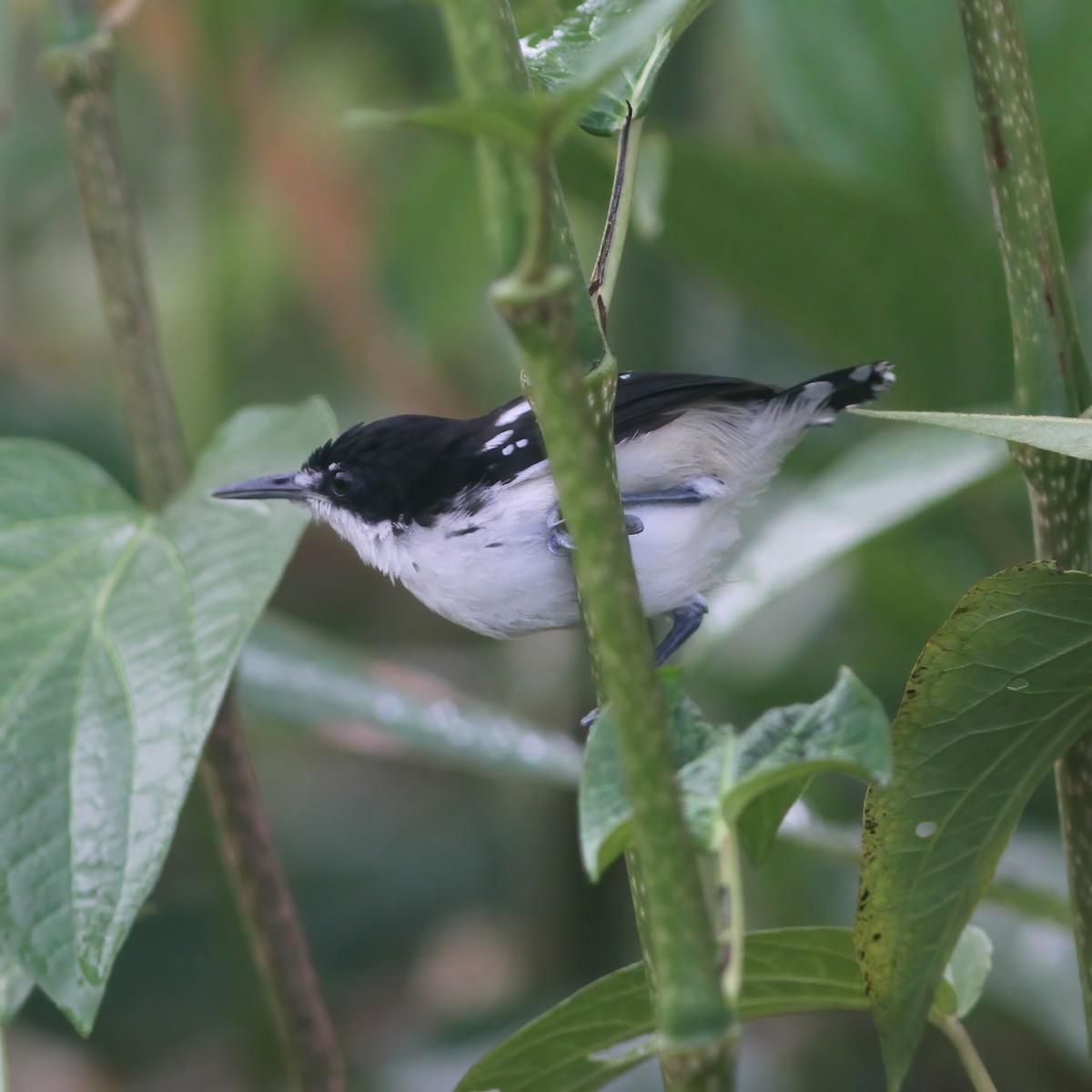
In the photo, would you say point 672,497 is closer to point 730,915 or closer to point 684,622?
point 684,622

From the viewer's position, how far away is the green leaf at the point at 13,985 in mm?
1346

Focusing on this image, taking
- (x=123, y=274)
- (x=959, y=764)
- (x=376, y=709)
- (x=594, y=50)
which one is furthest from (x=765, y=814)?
(x=376, y=709)

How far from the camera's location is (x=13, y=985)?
1.38 m

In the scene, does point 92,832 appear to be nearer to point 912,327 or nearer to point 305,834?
point 912,327

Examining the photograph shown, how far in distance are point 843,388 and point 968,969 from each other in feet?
2.88

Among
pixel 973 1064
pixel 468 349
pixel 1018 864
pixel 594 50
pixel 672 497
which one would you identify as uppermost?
pixel 594 50

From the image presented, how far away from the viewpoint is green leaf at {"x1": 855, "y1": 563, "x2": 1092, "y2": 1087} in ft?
3.21

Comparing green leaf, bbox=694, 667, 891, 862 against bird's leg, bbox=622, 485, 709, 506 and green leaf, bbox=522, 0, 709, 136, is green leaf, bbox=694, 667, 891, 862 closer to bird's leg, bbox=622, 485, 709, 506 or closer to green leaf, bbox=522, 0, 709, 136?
green leaf, bbox=522, 0, 709, 136

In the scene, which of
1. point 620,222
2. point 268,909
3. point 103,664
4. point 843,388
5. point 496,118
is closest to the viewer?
point 496,118

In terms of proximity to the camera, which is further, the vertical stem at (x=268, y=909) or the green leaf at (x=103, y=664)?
the vertical stem at (x=268, y=909)

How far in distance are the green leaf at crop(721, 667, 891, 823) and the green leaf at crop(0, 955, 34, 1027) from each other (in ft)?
2.86

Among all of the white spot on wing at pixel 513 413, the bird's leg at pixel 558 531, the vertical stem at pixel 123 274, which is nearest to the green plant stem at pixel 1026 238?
the bird's leg at pixel 558 531

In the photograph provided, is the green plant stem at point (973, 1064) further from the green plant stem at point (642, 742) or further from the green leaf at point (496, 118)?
the green leaf at point (496, 118)

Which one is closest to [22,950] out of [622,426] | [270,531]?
[270,531]
